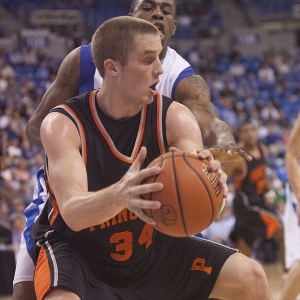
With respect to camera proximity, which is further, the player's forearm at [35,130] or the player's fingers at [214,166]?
the player's forearm at [35,130]

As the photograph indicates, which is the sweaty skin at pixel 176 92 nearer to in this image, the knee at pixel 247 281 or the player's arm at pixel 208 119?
the player's arm at pixel 208 119

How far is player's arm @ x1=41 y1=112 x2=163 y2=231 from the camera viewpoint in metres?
2.44

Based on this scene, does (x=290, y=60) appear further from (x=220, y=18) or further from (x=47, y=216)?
(x=47, y=216)

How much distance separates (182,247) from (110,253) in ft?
1.21

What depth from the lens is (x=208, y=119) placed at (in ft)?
12.1

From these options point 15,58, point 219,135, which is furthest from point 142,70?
point 15,58

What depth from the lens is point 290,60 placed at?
19.7m

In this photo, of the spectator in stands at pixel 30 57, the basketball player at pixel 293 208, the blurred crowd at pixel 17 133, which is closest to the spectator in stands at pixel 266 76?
the blurred crowd at pixel 17 133

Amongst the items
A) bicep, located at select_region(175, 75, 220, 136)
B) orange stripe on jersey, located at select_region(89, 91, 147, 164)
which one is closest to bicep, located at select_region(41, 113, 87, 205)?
orange stripe on jersey, located at select_region(89, 91, 147, 164)

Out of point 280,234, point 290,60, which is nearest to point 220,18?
point 290,60

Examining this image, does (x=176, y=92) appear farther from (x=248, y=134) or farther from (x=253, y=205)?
(x=253, y=205)

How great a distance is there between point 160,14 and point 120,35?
104cm

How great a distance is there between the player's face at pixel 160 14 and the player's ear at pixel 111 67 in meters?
0.93

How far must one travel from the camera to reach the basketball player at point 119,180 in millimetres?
2947
